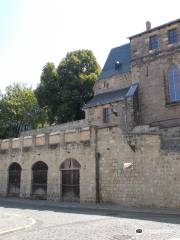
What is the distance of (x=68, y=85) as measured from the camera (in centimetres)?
4112

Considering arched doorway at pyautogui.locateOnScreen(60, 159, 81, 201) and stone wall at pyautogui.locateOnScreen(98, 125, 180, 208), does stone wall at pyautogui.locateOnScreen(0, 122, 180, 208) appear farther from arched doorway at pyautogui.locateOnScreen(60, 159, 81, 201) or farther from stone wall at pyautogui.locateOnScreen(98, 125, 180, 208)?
arched doorway at pyautogui.locateOnScreen(60, 159, 81, 201)

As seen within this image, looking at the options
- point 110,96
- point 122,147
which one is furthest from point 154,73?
point 122,147

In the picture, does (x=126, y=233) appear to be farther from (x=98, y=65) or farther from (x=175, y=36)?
(x=98, y=65)

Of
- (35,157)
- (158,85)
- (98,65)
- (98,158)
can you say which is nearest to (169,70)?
(158,85)

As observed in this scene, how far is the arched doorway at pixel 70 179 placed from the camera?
22.2 metres

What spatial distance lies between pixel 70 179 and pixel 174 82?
1149 cm

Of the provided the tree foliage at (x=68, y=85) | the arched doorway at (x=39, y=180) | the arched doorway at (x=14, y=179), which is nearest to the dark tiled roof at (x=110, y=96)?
the tree foliage at (x=68, y=85)

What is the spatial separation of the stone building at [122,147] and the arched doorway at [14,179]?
5 cm

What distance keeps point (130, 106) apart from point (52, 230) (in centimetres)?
1844

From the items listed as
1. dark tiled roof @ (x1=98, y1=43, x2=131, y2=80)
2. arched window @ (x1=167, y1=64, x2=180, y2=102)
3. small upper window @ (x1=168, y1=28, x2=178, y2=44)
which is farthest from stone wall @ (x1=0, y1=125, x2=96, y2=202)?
dark tiled roof @ (x1=98, y1=43, x2=131, y2=80)

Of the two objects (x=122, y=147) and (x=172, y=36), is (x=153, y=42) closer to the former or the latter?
(x=172, y=36)

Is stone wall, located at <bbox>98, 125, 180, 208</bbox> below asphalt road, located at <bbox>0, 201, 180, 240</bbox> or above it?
above

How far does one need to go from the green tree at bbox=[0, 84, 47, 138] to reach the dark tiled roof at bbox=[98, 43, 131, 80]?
53.2 feet

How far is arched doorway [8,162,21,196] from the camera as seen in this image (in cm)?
2661
